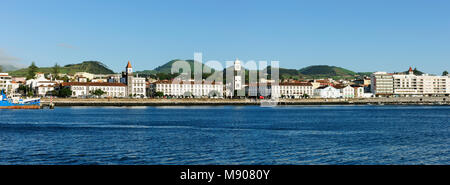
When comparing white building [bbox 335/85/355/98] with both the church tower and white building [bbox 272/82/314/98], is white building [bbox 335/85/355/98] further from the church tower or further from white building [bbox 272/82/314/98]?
the church tower

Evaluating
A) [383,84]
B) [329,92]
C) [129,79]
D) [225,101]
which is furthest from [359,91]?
[129,79]

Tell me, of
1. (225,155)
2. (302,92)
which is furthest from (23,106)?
(302,92)

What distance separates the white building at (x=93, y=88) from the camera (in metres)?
112

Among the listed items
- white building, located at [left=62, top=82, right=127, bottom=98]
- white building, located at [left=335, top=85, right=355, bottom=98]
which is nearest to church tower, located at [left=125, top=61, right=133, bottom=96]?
white building, located at [left=62, top=82, right=127, bottom=98]

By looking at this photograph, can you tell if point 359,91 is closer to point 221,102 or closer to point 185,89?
point 185,89

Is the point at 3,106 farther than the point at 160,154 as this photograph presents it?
Yes

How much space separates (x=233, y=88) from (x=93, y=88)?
3488cm

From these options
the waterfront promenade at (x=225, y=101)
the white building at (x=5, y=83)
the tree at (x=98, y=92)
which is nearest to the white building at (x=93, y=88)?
the tree at (x=98, y=92)

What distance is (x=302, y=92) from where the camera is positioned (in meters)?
136
